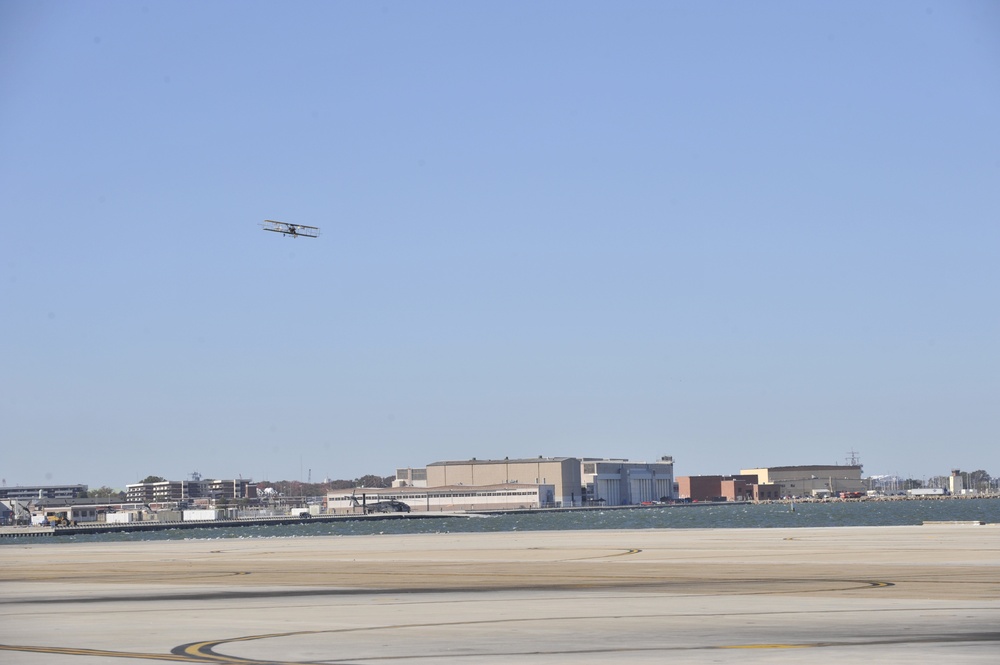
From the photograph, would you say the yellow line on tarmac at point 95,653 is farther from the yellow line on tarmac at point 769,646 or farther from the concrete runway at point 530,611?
the yellow line on tarmac at point 769,646

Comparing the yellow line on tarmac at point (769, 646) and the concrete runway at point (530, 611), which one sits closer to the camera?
the yellow line on tarmac at point (769, 646)

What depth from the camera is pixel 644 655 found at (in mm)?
20484

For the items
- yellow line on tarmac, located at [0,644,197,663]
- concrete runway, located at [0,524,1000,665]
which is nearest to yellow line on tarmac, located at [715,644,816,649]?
concrete runway, located at [0,524,1000,665]

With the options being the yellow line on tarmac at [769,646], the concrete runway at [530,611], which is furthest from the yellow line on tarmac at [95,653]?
the yellow line on tarmac at [769,646]

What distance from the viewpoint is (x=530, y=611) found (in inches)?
1141

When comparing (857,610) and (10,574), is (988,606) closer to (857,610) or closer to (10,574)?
(857,610)

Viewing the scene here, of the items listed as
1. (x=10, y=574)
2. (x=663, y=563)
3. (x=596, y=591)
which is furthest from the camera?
(x=10, y=574)

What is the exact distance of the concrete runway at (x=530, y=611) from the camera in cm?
2127

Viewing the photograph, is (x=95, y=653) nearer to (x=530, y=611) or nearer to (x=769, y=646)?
(x=530, y=611)

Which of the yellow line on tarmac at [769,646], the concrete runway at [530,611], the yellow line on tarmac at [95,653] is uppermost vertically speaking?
the yellow line on tarmac at [95,653]

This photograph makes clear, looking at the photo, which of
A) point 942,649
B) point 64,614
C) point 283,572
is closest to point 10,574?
point 283,572

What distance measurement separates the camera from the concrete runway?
69.8 ft

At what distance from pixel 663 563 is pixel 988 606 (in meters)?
22.8

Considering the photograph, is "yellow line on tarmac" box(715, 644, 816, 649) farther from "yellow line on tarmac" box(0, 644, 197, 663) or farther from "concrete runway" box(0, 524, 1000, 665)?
"yellow line on tarmac" box(0, 644, 197, 663)
